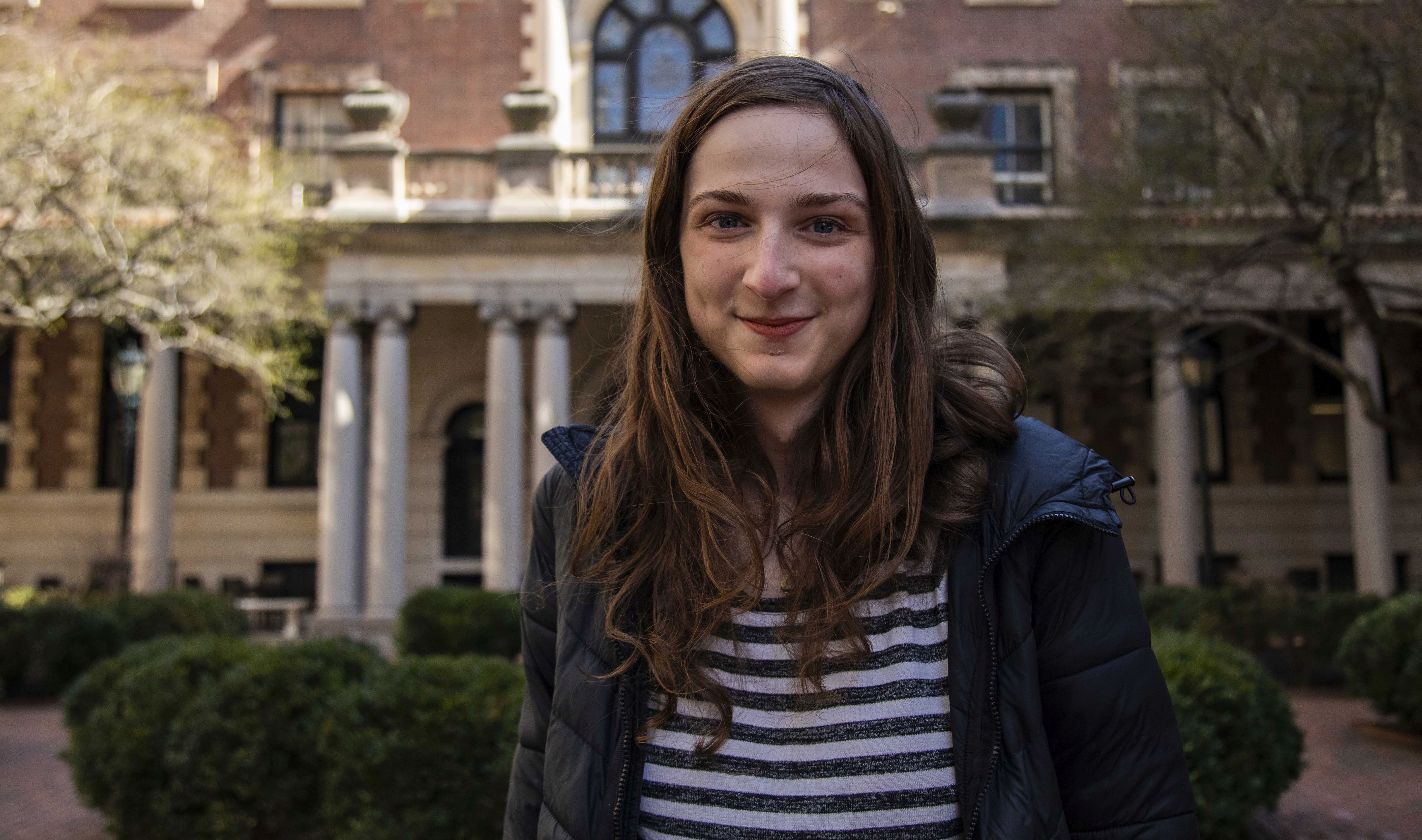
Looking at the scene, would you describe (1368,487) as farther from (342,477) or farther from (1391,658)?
(342,477)

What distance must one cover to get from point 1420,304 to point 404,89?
1801cm

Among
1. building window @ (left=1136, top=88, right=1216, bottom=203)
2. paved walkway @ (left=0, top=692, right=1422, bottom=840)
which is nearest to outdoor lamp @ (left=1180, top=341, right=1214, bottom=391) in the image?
building window @ (left=1136, top=88, right=1216, bottom=203)

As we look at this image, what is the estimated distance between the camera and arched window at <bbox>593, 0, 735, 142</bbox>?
20578 millimetres

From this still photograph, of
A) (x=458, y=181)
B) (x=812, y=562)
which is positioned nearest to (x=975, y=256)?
(x=458, y=181)

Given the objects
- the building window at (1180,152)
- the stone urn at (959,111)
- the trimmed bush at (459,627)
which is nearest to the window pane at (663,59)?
the stone urn at (959,111)

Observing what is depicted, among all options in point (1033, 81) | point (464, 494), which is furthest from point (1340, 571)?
point (464, 494)

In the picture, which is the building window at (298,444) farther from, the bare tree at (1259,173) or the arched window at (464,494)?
the bare tree at (1259,173)

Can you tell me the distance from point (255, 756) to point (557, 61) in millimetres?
16316

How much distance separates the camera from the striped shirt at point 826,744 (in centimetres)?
158

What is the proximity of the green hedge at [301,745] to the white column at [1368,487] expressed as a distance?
54.5 ft

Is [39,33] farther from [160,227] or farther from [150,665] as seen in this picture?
[150,665]

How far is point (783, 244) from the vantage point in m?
1.62

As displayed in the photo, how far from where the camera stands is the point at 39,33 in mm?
15992

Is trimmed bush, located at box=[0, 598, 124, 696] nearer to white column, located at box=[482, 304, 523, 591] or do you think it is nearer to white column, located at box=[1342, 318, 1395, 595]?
white column, located at box=[482, 304, 523, 591]
